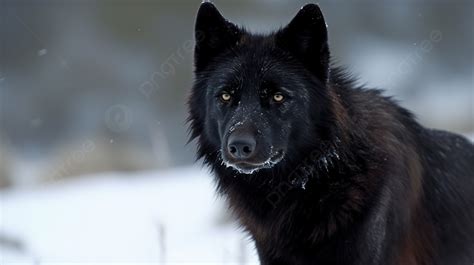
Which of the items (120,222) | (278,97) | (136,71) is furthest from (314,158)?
(136,71)

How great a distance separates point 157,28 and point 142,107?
306cm

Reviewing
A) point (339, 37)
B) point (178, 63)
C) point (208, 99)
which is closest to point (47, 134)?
point (178, 63)

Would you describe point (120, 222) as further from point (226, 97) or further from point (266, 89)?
point (266, 89)

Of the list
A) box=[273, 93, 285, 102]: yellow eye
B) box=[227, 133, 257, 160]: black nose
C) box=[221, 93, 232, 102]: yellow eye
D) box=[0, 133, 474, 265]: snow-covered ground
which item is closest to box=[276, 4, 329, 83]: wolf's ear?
box=[273, 93, 285, 102]: yellow eye

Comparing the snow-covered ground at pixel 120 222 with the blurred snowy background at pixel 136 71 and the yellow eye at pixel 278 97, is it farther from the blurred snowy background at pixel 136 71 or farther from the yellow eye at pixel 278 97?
the yellow eye at pixel 278 97

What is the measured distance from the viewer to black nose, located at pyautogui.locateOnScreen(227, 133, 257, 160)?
427 centimetres

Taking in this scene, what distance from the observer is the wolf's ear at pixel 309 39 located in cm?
459

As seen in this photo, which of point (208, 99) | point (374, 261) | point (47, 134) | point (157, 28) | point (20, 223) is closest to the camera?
point (374, 261)

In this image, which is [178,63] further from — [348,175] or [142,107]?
[348,175]

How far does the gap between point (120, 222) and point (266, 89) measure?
611 cm

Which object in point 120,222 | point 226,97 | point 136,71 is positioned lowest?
point 120,222

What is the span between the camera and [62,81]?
20.8 metres

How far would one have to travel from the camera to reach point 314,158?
15.3 ft

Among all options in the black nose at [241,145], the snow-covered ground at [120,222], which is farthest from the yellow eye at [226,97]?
the snow-covered ground at [120,222]
